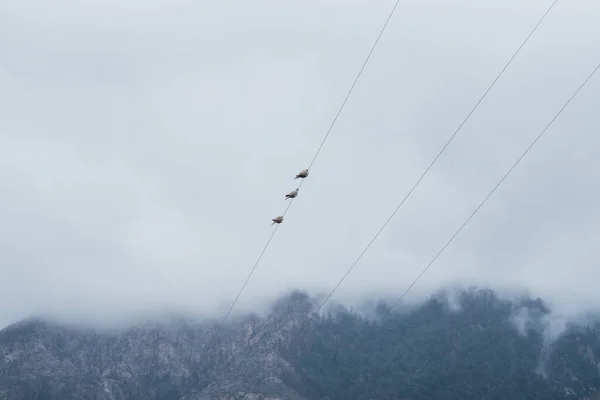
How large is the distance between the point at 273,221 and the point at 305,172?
9.04 m

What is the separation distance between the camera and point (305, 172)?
11231 cm

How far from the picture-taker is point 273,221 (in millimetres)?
116062
